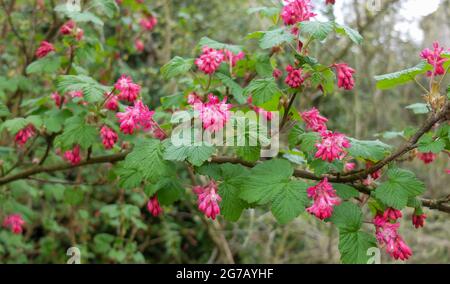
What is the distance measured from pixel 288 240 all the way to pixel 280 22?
4.01 meters

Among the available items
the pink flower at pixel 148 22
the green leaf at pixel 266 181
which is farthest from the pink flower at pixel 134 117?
the pink flower at pixel 148 22

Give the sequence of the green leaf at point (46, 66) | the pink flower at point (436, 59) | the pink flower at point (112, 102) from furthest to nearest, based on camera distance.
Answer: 1. the green leaf at point (46, 66)
2. the pink flower at point (112, 102)
3. the pink flower at point (436, 59)

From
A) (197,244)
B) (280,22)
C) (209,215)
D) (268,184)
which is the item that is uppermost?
(280,22)

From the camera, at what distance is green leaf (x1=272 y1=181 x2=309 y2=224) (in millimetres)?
1481

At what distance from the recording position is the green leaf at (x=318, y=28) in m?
1.63

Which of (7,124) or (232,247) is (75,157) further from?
(232,247)

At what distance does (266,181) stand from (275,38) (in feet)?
1.86

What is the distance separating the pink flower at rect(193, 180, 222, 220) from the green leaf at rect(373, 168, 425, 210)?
1.88 ft

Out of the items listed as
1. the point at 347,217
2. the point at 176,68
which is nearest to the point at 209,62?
the point at 176,68

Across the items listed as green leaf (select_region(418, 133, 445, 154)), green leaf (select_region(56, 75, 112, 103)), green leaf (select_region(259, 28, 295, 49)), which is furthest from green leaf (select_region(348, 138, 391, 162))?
green leaf (select_region(56, 75, 112, 103))

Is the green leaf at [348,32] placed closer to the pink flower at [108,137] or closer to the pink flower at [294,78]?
the pink flower at [294,78]

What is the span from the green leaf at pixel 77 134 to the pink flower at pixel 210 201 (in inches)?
25.5

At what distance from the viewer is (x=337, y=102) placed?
21.4 ft
